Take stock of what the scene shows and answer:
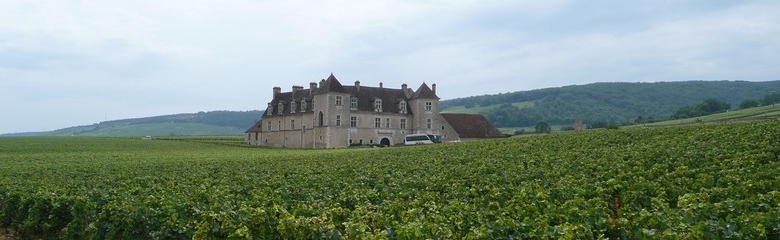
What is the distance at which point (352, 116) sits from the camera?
7500 cm

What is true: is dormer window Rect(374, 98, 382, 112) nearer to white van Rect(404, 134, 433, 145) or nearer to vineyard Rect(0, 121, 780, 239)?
white van Rect(404, 134, 433, 145)

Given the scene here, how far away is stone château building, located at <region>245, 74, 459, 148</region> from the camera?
2874 inches

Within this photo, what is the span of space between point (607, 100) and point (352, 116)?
372 feet

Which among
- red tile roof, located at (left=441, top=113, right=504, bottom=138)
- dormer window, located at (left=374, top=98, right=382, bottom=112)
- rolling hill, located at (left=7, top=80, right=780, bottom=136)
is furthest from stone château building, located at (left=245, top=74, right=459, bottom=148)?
rolling hill, located at (left=7, top=80, right=780, bottom=136)

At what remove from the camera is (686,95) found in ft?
555

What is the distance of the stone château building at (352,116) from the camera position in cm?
7300

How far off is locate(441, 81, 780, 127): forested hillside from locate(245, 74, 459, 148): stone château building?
73664 mm

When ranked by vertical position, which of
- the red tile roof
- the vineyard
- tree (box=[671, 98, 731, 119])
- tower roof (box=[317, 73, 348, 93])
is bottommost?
the vineyard

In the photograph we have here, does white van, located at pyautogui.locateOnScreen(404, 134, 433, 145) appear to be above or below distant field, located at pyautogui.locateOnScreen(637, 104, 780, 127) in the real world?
below

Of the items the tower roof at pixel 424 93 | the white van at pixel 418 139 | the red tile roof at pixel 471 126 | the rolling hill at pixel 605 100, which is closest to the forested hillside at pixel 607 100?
the rolling hill at pixel 605 100

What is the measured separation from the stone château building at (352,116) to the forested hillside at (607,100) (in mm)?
73664

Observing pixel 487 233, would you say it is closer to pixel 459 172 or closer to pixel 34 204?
pixel 34 204

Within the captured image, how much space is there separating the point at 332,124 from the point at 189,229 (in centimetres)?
6301

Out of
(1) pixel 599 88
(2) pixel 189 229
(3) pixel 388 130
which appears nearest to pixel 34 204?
(2) pixel 189 229
